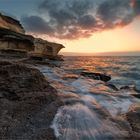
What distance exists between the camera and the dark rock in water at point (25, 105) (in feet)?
10.9

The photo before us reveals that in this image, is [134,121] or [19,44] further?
[19,44]

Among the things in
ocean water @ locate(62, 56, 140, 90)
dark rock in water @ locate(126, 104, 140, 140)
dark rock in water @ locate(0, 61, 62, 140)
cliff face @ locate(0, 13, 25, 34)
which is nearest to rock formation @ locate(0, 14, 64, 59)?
cliff face @ locate(0, 13, 25, 34)

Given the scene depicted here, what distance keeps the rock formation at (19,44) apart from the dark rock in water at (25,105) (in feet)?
63.2

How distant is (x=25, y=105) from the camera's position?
14.4 feet

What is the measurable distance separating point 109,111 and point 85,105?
0.65 meters

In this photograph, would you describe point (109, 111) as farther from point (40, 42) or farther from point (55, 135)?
point (40, 42)

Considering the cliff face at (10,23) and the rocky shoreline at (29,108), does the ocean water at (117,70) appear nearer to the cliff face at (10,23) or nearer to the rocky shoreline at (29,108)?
the rocky shoreline at (29,108)

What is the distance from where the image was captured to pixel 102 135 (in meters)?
3.48

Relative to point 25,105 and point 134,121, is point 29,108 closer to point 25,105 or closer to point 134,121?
point 25,105

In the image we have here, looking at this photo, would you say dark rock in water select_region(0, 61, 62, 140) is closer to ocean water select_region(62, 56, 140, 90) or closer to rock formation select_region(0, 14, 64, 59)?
ocean water select_region(62, 56, 140, 90)

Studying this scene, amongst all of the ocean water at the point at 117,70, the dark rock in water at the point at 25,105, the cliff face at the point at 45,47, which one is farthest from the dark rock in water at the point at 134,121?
the cliff face at the point at 45,47

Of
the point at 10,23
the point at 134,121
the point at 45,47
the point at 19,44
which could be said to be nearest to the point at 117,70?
the point at 45,47

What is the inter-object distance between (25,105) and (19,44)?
25.5 m

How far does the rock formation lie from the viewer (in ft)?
85.1
